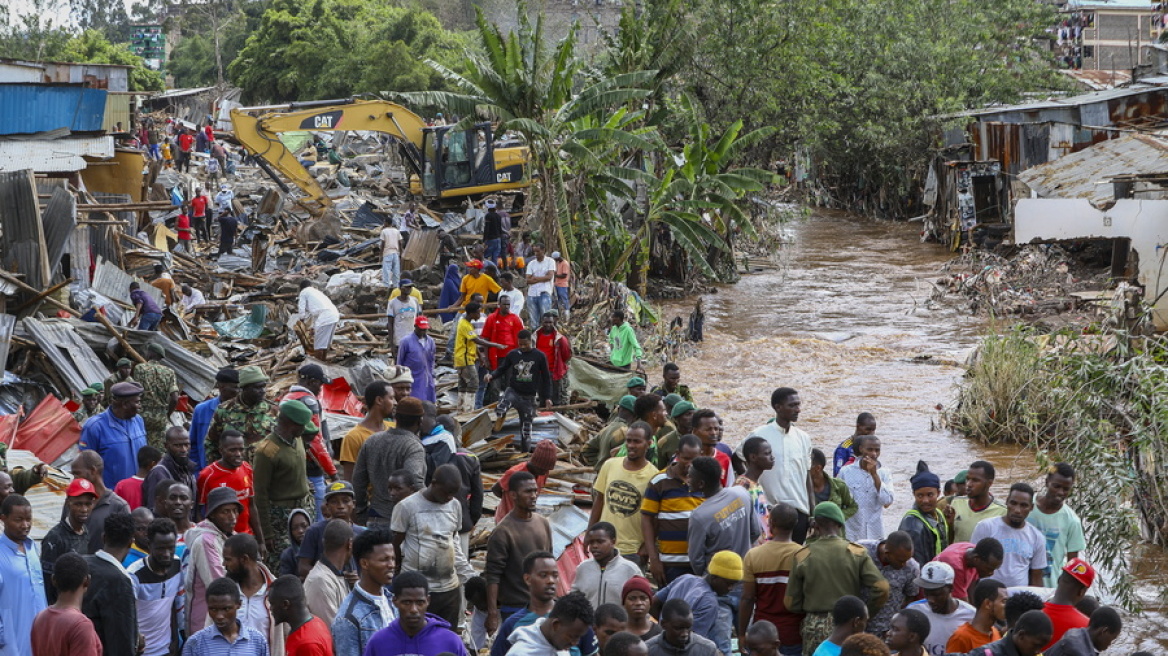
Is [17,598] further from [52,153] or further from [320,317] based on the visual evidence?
[52,153]

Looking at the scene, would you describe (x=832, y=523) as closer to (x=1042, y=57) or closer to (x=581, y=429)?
(x=581, y=429)

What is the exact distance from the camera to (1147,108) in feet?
80.4

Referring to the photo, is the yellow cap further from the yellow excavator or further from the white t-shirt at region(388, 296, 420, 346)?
the yellow excavator

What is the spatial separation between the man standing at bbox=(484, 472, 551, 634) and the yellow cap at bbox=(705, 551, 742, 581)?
1029 mm

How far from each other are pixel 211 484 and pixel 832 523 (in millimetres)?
3312

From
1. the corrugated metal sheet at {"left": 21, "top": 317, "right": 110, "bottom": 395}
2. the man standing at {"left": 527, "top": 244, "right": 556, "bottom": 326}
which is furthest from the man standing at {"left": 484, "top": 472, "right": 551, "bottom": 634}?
the man standing at {"left": 527, "top": 244, "right": 556, "bottom": 326}

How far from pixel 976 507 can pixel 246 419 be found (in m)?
4.31

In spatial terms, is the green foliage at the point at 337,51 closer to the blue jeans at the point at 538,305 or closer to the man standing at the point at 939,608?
the blue jeans at the point at 538,305

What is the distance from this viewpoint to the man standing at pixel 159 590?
5.89m

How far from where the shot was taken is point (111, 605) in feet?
18.4

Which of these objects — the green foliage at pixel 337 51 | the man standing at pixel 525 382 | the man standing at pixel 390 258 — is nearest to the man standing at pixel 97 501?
the man standing at pixel 525 382

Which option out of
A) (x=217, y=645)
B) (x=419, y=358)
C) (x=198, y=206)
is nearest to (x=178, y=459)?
(x=217, y=645)

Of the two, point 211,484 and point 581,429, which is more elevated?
point 211,484

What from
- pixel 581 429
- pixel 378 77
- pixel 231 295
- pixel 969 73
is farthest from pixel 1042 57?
pixel 581 429
